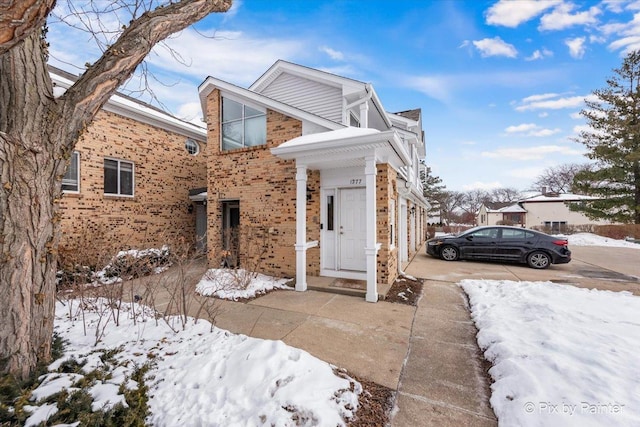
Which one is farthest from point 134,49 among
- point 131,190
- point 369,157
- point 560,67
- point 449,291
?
point 560,67

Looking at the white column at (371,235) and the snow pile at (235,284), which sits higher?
the white column at (371,235)

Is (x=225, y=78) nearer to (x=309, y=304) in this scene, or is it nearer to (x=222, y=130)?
(x=222, y=130)

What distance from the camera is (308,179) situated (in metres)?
6.80

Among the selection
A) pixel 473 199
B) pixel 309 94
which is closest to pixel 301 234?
pixel 309 94

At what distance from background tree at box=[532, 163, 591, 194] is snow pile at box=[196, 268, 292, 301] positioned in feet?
154

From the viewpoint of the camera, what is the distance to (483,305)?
4875 millimetres

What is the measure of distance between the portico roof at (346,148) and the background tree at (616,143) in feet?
59.8

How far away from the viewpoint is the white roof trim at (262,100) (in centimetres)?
675

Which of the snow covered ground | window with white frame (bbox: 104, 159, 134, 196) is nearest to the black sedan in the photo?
the snow covered ground

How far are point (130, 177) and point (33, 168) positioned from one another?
7.96m

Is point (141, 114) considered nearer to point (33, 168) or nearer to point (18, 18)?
point (33, 168)

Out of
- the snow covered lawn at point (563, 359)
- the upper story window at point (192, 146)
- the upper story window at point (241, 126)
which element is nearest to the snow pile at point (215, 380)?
the snow covered lawn at point (563, 359)

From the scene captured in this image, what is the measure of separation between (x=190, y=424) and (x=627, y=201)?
82.3 ft

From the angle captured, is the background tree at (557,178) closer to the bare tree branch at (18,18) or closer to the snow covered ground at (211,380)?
the snow covered ground at (211,380)
